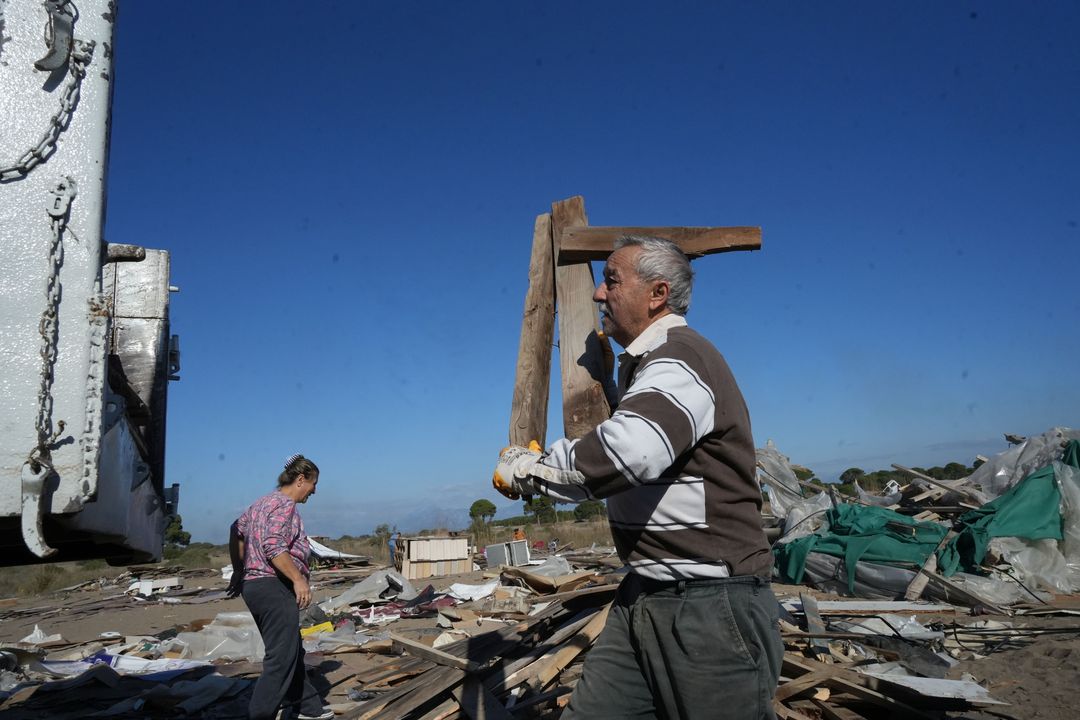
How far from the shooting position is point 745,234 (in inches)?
123

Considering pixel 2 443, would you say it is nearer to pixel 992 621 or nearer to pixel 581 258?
pixel 581 258

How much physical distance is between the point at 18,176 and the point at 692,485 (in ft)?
6.76

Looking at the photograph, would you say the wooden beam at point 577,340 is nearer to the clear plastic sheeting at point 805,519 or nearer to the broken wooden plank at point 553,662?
the broken wooden plank at point 553,662

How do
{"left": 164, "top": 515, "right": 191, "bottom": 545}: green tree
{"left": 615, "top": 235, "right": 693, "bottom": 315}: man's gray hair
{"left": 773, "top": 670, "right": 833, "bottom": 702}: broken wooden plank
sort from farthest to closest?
{"left": 164, "top": 515, "right": 191, "bottom": 545}: green tree → {"left": 773, "top": 670, "right": 833, "bottom": 702}: broken wooden plank → {"left": 615, "top": 235, "right": 693, "bottom": 315}: man's gray hair

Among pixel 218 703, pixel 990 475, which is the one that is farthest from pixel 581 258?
pixel 990 475

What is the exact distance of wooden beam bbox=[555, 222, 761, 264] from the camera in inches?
118

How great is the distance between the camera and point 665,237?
3.06m

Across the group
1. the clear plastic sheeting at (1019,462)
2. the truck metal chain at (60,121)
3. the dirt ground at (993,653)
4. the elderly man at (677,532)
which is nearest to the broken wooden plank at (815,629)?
the dirt ground at (993,653)

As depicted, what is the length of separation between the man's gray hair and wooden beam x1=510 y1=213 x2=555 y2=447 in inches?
33.2

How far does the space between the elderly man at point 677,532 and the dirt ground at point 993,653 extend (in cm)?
403

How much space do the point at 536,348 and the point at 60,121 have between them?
183cm

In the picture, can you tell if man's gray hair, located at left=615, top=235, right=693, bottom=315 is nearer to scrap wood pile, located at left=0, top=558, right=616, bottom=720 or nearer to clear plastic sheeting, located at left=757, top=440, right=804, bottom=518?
scrap wood pile, located at left=0, top=558, right=616, bottom=720

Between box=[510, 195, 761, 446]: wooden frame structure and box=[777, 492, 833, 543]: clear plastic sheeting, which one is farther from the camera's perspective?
box=[777, 492, 833, 543]: clear plastic sheeting

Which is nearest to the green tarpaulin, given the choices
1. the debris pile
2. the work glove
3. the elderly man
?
the debris pile
